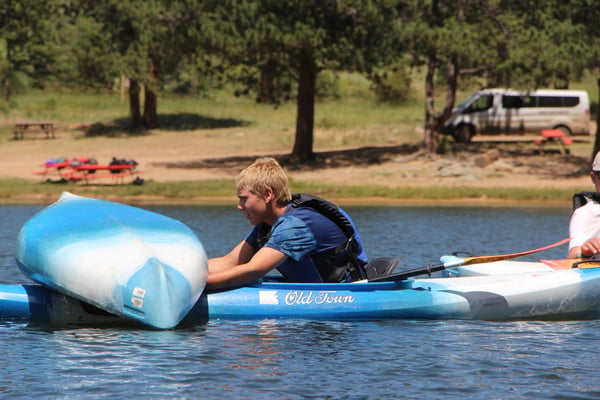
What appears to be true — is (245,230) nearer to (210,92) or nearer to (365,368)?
(365,368)

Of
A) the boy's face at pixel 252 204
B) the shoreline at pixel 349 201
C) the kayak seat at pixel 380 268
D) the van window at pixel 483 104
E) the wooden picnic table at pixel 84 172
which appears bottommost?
the shoreline at pixel 349 201

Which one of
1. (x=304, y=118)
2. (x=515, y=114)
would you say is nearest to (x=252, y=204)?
(x=304, y=118)

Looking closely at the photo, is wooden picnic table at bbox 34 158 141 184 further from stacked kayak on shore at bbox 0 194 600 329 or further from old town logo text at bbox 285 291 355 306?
old town logo text at bbox 285 291 355 306

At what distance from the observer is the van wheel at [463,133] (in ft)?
101

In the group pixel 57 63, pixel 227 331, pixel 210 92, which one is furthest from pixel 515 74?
pixel 210 92

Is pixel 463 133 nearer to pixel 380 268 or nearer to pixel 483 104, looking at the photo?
pixel 483 104

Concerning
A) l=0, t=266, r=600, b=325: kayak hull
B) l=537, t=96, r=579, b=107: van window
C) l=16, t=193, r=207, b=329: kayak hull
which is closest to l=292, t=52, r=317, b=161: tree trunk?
l=537, t=96, r=579, b=107: van window

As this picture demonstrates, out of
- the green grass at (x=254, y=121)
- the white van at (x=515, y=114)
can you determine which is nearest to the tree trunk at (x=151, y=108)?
the green grass at (x=254, y=121)

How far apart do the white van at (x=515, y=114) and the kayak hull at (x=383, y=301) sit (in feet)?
74.4

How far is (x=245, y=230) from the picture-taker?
15594 mm

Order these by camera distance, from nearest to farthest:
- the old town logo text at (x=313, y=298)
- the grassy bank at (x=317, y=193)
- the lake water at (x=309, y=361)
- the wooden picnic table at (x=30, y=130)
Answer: the lake water at (x=309, y=361), the old town logo text at (x=313, y=298), the grassy bank at (x=317, y=193), the wooden picnic table at (x=30, y=130)

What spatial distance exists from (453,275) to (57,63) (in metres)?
30.6

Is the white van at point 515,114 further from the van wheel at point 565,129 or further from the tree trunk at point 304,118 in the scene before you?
the tree trunk at point 304,118

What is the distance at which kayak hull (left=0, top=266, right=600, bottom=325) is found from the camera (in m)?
7.49
